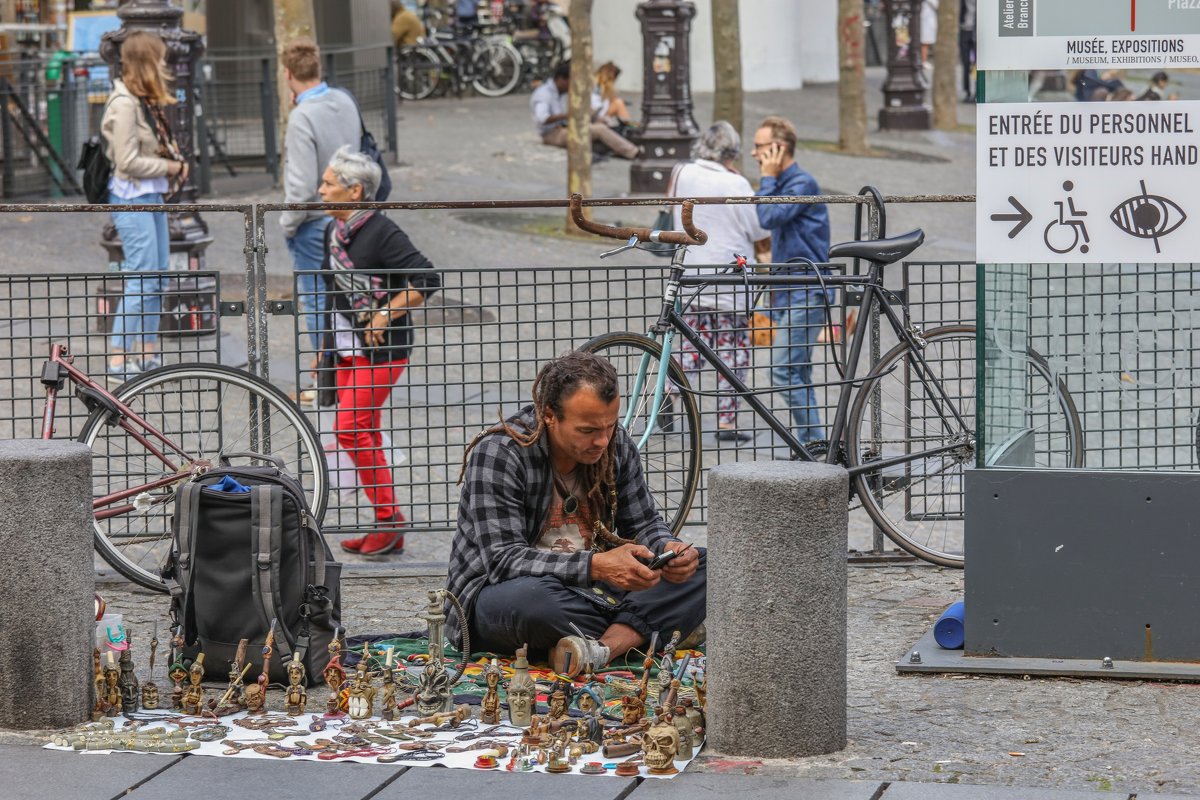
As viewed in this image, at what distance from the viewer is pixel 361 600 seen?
6590 mm

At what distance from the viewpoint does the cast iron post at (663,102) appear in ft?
58.2

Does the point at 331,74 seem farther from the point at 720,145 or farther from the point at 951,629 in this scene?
the point at 951,629

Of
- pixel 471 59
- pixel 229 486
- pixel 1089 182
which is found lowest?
pixel 229 486

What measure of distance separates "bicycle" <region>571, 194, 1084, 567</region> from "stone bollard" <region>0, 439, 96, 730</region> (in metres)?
2.30

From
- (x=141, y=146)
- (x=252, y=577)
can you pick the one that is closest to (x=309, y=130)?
(x=141, y=146)

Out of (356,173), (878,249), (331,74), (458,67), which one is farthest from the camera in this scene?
(458,67)

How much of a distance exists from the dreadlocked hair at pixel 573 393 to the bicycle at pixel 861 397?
3.51 feet

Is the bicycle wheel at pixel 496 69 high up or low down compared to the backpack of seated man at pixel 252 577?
up

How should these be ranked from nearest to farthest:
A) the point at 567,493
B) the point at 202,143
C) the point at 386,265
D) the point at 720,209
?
the point at 567,493 → the point at 386,265 → the point at 720,209 → the point at 202,143

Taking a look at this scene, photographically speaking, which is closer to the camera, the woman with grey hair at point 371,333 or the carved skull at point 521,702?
the carved skull at point 521,702

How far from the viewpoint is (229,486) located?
5473mm

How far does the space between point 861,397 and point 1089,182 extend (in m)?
1.62

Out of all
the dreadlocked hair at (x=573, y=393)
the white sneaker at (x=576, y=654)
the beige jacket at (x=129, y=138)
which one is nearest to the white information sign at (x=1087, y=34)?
the dreadlocked hair at (x=573, y=393)

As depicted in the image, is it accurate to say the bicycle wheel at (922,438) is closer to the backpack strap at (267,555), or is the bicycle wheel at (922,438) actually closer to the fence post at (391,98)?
the backpack strap at (267,555)
